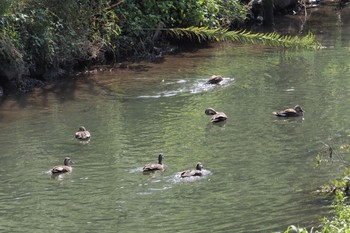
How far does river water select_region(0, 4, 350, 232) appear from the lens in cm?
1195

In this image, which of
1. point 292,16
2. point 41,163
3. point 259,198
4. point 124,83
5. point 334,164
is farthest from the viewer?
point 292,16

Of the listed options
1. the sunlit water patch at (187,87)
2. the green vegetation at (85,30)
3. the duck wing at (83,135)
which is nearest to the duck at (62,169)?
the duck wing at (83,135)

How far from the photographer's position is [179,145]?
15719mm

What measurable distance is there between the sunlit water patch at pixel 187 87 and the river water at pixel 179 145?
0.18 feet

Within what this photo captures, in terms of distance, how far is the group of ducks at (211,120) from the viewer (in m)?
13.5

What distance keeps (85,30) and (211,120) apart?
27.8 ft

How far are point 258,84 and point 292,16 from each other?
13471 mm

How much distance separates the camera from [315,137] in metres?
15.5

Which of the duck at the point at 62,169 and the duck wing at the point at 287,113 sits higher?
the duck at the point at 62,169

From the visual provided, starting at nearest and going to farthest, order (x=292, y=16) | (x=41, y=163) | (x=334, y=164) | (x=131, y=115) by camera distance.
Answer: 1. (x=334, y=164)
2. (x=41, y=163)
3. (x=131, y=115)
4. (x=292, y=16)

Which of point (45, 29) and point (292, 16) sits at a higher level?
point (45, 29)

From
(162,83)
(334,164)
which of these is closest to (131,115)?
(162,83)

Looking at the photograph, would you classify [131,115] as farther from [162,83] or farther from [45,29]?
[45,29]

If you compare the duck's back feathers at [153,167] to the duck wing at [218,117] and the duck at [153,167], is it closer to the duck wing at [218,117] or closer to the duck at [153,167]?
the duck at [153,167]
